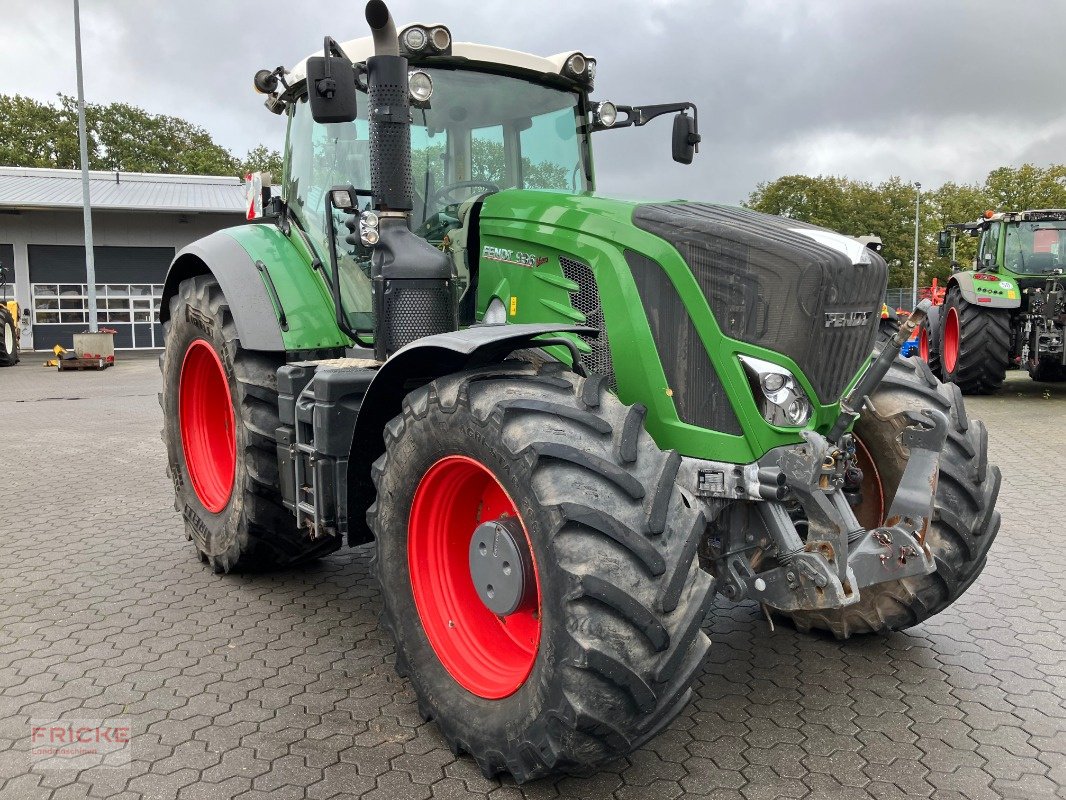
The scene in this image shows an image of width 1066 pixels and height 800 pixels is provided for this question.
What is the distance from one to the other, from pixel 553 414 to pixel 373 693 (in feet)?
4.95

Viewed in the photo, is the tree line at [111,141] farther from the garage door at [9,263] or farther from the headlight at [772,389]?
the headlight at [772,389]

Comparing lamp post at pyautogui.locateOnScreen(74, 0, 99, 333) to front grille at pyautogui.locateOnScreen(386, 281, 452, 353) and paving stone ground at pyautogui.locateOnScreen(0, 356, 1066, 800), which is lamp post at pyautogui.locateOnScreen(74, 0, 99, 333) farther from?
front grille at pyautogui.locateOnScreen(386, 281, 452, 353)

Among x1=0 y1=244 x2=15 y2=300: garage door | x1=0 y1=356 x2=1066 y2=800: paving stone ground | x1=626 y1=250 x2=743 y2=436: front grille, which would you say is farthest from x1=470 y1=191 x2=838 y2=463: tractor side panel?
x1=0 y1=244 x2=15 y2=300: garage door

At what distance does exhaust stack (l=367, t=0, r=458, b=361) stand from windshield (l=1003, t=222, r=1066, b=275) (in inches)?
483

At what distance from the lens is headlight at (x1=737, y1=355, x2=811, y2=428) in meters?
2.95

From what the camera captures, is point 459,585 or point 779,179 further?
point 779,179

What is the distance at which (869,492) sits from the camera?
380 centimetres

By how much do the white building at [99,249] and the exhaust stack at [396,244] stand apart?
26429mm

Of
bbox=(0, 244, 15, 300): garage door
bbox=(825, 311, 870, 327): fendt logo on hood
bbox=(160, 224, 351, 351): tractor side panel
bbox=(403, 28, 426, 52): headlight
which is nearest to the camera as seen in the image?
bbox=(825, 311, 870, 327): fendt logo on hood

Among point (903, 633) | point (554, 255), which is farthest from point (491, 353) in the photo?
point (903, 633)

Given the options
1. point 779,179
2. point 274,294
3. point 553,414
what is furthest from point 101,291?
point 779,179

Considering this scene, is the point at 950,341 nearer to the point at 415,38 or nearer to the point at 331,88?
the point at 415,38

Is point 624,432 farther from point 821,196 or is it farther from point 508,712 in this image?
point 821,196

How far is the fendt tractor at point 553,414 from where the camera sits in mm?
2555
